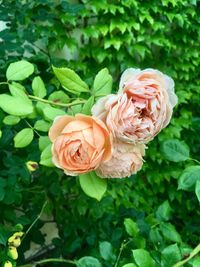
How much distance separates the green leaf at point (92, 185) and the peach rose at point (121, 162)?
0.08ft

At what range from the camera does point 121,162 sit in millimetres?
769

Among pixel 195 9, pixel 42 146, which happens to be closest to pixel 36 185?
pixel 42 146

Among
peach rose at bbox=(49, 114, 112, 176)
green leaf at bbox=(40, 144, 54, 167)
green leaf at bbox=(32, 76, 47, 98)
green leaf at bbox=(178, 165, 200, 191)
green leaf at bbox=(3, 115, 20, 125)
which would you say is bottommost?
green leaf at bbox=(178, 165, 200, 191)

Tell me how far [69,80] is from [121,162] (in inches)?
7.5

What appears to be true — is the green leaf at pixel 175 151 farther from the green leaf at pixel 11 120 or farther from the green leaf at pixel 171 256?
the green leaf at pixel 11 120

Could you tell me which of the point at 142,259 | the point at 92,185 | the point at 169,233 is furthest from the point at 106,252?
the point at 92,185

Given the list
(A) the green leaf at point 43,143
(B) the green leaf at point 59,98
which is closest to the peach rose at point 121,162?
(A) the green leaf at point 43,143

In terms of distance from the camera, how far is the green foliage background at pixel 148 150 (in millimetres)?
1298

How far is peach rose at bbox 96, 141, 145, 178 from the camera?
30.0 inches

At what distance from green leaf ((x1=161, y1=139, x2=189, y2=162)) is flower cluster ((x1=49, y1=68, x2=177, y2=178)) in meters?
0.22

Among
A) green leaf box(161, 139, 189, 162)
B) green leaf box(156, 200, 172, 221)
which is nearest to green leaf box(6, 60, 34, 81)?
green leaf box(161, 139, 189, 162)

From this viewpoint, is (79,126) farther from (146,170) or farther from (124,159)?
(146,170)

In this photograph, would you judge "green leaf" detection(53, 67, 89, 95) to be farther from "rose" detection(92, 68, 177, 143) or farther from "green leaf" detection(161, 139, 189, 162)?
"green leaf" detection(161, 139, 189, 162)

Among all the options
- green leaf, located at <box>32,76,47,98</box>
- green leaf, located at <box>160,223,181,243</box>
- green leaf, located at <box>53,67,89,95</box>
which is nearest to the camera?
green leaf, located at <box>53,67,89,95</box>
